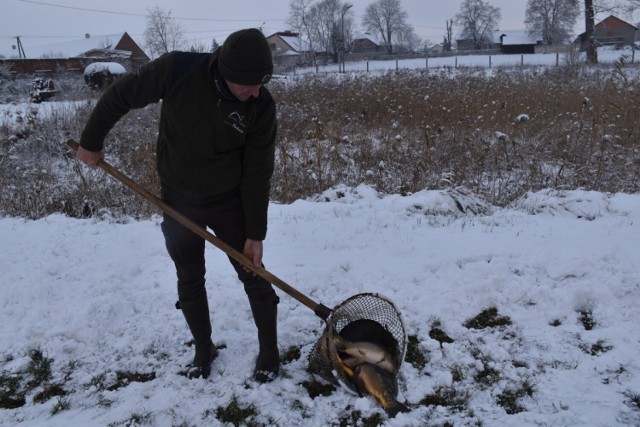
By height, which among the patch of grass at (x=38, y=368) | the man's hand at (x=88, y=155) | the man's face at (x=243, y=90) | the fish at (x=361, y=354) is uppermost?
the man's face at (x=243, y=90)

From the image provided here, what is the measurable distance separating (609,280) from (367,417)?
2.00 metres

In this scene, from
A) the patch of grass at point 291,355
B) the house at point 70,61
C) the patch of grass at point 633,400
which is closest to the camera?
the patch of grass at point 633,400

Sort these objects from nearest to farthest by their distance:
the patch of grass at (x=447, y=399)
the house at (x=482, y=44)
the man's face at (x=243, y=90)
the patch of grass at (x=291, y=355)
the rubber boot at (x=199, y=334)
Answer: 1. the man's face at (x=243, y=90)
2. the patch of grass at (x=447, y=399)
3. the rubber boot at (x=199, y=334)
4. the patch of grass at (x=291, y=355)
5. the house at (x=482, y=44)

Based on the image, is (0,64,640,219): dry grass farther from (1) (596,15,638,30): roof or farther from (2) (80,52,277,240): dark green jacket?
(1) (596,15,638,30): roof

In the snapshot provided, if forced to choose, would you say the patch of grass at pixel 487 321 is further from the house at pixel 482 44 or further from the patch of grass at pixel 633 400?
the house at pixel 482 44

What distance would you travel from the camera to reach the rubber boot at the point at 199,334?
249 centimetres

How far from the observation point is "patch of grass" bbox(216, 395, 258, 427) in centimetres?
222

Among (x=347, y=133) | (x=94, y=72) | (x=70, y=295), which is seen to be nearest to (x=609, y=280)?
(x=70, y=295)

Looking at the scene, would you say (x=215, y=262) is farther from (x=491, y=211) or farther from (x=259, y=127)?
(x=491, y=211)

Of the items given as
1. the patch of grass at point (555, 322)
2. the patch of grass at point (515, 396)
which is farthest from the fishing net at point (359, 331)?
the patch of grass at point (555, 322)

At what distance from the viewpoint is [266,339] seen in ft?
8.29

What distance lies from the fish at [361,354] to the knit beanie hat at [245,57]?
4.52ft

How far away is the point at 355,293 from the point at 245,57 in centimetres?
191

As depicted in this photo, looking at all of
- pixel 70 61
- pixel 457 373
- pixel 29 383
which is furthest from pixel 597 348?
pixel 70 61
